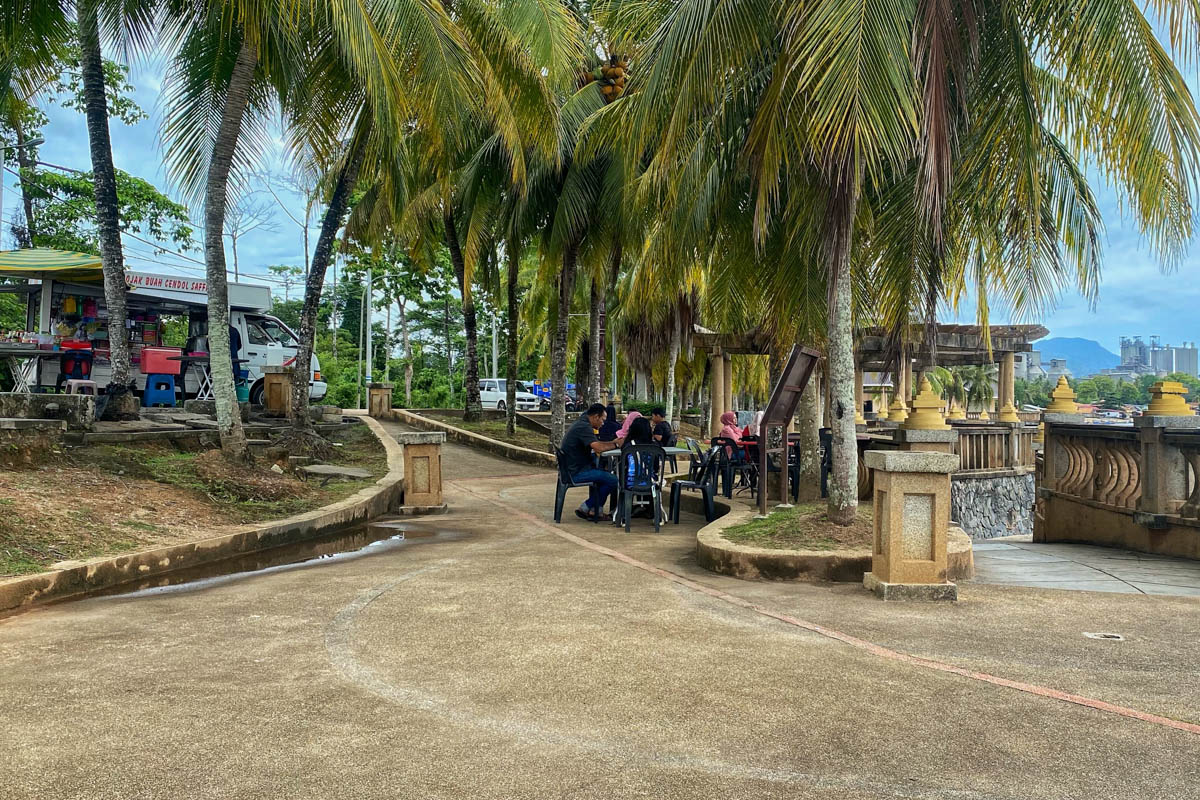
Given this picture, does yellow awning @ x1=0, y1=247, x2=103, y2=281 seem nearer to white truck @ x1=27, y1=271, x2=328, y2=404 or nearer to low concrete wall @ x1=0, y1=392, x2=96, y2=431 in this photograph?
white truck @ x1=27, y1=271, x2=328, y2=404

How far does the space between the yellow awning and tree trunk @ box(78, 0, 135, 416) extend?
4.20m

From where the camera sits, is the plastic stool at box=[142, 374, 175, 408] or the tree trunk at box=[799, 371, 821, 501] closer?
the tree trunk at box=[799, 371, 821, 501]

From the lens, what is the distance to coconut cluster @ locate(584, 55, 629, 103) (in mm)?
20156

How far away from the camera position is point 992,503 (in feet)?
79.8

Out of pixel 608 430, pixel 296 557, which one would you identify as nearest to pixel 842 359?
pixel 608 430

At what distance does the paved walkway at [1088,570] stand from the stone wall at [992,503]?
1383 cm

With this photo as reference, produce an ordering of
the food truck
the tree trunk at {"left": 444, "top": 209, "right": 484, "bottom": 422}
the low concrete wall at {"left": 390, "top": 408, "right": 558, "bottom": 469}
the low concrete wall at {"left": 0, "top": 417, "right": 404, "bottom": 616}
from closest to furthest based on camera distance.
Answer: the low concrete wall at {"left": 0, "top": 417, "right": 404, "bottom": 616} → the food truck → the low concrete wall at {"left": 390, "top": 408, "right": 558, "bottom": 469} → the tree trunk at {"left": 444, "top": 209, "right": 484, "bottom": 422}

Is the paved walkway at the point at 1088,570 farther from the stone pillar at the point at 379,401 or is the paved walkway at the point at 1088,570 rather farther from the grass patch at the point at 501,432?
the stone pillar at the point at 379,401

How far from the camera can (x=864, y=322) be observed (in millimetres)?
12727

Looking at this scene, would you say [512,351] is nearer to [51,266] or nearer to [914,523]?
[51,266]

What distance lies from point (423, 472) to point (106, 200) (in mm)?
5764

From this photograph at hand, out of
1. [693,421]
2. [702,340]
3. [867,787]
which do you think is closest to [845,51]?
[867,787]

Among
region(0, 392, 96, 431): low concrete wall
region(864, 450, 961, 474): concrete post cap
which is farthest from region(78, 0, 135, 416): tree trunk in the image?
region(864, 450, 961, 474): concrete post cap

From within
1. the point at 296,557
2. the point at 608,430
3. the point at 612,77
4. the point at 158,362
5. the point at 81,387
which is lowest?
the point at 296,557
